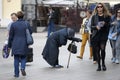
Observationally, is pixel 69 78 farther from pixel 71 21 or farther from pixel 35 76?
pixel 71 21

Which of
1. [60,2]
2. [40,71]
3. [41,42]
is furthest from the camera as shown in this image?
[60,2]

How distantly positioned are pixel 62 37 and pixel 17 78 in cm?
250

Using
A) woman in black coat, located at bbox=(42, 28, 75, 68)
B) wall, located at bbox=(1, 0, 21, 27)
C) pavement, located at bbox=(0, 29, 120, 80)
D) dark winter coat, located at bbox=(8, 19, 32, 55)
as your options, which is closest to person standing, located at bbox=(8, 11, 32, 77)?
dark winter coat, located at bbox=(8, 19, 32, 55)

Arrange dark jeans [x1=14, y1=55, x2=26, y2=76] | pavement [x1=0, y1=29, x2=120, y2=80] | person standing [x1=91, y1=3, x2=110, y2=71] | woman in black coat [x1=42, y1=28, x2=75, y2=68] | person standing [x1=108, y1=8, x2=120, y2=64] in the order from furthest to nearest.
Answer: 1. person standing [x1=108, y1=8, x2=120, y2=64]
2. woman in black coat [x1=42, y1=28, x2=75, y2=68]
3. person standing [x1=91, y1=3, x2=110, y2=71]
4. pavement [x1=0, y1=29, x2=120, y2=80]
5. dark jeans [x1=14, y1=55, x2=26, y2=76]

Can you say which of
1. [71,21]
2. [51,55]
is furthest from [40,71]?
[71,21]

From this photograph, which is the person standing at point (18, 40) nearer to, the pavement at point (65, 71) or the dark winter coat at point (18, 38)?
the dark winter coat at point (18, 38)

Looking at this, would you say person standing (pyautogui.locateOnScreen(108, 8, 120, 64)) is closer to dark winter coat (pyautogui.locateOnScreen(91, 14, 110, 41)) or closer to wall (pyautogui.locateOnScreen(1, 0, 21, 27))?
dark winter coat (pyautogui.locateOnScreen(91, 14, 110, 41))

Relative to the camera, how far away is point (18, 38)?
1288 centimetres

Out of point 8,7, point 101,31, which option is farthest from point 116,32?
point 8,7

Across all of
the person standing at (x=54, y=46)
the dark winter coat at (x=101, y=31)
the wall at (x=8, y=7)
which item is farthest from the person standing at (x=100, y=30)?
the wall at (x=8, y=7)

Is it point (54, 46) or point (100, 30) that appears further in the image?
point (54, 46)

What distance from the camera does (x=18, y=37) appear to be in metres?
12.9

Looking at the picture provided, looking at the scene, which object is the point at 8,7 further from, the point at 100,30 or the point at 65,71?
the point at 100,30

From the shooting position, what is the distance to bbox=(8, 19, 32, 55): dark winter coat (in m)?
12.8
